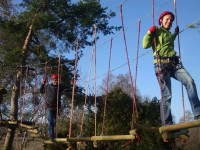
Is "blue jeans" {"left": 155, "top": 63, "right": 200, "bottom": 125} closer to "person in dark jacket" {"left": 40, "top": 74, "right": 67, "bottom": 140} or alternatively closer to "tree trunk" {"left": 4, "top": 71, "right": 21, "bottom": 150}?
"person in dark jacket" {"left": 40, "top": 74, "right": 67, "bottom": 140}

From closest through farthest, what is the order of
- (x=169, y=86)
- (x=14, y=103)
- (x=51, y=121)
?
(x=169, y=86)
(x=51, y=121)
(x=14, y=103)

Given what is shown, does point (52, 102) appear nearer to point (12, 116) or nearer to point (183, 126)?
point (183, 126)

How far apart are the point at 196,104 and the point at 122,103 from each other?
8.11m

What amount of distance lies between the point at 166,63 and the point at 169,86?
308mm

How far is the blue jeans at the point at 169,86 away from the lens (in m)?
3.87

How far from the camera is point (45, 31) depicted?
13.7 metres

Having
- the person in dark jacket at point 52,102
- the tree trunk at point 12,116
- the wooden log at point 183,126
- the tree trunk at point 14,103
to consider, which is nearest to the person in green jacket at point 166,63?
the wooden log at point 183,126

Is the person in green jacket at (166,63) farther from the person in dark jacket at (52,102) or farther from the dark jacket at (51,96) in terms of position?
the dark jacket at (51,96)

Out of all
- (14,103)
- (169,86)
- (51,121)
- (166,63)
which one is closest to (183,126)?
(169,86)

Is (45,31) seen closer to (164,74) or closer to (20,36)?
(20,36)

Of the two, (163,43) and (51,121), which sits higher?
(163,43)

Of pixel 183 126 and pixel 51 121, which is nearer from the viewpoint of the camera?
pixel 183 126

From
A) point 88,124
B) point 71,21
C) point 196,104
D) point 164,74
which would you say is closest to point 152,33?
point 164,74

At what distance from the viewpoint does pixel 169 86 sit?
13.7 feet
